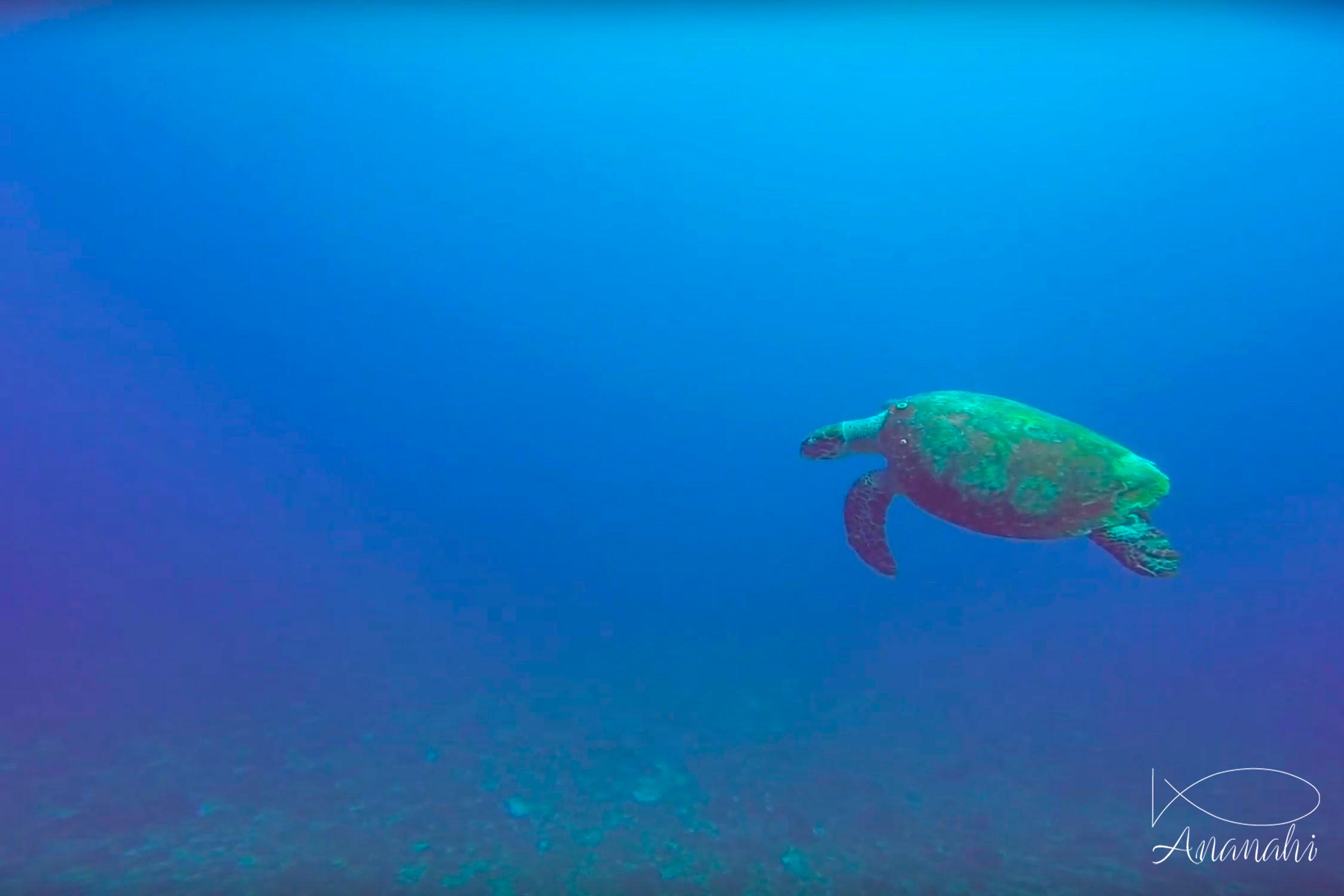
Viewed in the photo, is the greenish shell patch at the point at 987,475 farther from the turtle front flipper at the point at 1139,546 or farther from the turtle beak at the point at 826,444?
the turtle beak at the point at 826,444

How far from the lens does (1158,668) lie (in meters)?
9.12

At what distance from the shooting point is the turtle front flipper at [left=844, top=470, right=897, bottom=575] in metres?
5.54

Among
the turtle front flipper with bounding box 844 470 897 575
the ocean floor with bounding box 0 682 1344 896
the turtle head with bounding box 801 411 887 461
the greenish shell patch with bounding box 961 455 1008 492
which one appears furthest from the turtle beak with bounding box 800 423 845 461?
the ocean floor with bounding box 0 682 1344 896

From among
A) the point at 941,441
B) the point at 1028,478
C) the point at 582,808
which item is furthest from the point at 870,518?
the point at 582,808

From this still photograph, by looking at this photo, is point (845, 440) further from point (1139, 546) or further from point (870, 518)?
point (1139, 546)

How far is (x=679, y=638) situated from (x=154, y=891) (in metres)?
7.64

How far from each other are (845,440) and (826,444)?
17cm

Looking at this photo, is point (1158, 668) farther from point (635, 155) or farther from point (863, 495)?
point (635, 155)

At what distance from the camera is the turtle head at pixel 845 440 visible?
18.7 feet

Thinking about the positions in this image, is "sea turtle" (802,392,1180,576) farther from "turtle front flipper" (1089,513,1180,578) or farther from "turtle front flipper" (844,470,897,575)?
"turtle front flipper" (844,470,897,575)

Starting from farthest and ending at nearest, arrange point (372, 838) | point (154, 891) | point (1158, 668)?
1. point (1158, 668)
2. point (372, 838)
3. point (154, 891)

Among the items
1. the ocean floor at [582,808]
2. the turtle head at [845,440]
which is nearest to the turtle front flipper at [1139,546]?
the turtle head at [845,440]

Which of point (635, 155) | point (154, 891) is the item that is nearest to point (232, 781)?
point (154, 891)

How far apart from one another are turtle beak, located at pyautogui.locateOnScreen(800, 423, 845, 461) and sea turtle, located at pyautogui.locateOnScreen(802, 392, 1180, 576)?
654 mm
